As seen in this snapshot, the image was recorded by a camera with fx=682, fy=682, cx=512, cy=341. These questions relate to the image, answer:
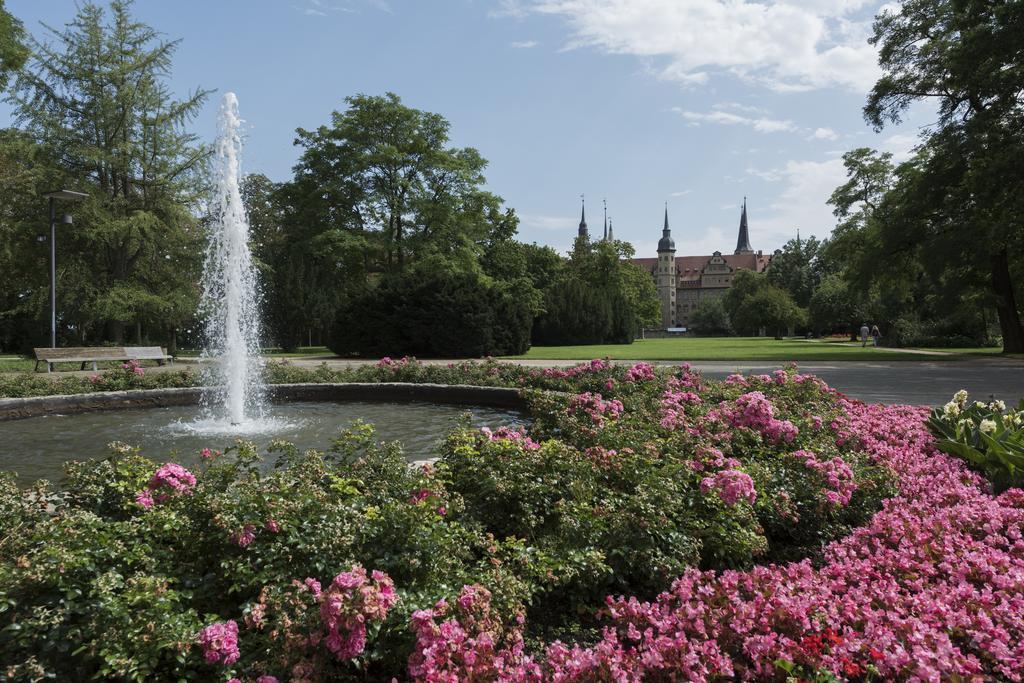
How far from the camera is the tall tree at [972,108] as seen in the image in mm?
21766

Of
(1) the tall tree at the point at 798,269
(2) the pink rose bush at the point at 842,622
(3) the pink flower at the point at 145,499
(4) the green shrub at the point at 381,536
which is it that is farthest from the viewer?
(1) the tall tree at the point at 798,269

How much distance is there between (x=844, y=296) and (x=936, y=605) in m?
67.6

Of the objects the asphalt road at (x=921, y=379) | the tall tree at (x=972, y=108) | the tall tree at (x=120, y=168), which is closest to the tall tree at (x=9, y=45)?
the tall tree at (x=120, y=168)

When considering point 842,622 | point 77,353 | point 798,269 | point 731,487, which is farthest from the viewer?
point 798,269

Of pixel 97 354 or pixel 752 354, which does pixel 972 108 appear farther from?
pixel 97 354

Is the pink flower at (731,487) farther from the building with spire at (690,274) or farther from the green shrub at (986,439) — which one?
the building with spire at (690,274)

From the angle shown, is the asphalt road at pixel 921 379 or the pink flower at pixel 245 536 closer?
the pink flower at pixel 245 536

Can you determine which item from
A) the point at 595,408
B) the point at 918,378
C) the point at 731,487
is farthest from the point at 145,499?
the point at 918,378

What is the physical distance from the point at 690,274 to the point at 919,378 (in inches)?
5732

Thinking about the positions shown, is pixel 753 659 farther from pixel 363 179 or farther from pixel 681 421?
pixel 363 179

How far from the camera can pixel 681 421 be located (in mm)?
5426

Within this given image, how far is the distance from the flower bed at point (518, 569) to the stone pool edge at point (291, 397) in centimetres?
678

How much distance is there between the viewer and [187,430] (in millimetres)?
9055

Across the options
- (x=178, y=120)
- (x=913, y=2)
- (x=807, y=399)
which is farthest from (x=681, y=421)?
(x=178, y=120)
